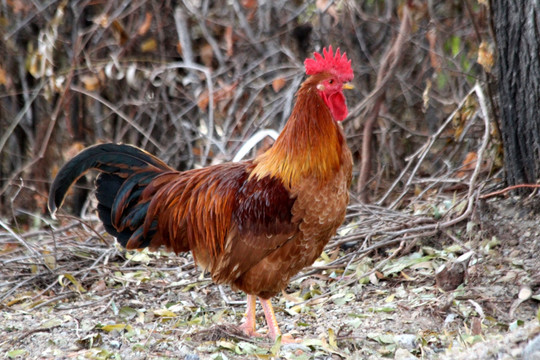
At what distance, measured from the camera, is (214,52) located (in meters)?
7.16

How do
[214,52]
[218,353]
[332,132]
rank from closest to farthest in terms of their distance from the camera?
[218,353], [332,132], [214,52]

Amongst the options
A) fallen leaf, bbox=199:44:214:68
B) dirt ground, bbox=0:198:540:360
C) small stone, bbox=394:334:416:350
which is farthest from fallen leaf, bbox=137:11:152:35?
small stone, bbox=394:334:416:350

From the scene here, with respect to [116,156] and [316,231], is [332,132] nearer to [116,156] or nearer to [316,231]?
[316,231]

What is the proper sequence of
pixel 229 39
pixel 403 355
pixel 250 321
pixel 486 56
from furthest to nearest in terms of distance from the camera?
pixel 229 39
pixel 486 56
pixel 250 321
pixel 403 355

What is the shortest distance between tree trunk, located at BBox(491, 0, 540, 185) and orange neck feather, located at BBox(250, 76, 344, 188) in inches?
50.5

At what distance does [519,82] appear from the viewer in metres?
4.14

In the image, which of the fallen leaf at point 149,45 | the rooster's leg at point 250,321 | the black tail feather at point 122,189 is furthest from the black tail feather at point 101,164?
the fallen leaf at point 149,45

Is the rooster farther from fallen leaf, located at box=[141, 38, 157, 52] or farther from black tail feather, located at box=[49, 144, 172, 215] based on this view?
fallen leaf, located at box=[141, 38, 157, 52]

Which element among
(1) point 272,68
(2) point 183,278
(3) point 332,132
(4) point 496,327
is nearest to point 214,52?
(1) point 272,68

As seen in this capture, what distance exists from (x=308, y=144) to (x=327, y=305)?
3.98 ft

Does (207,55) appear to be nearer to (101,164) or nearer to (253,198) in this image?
(101,164)

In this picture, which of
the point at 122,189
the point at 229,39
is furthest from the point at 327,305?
the point at 229,39

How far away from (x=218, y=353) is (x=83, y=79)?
4.49 metres

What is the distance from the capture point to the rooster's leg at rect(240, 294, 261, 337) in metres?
3.88
